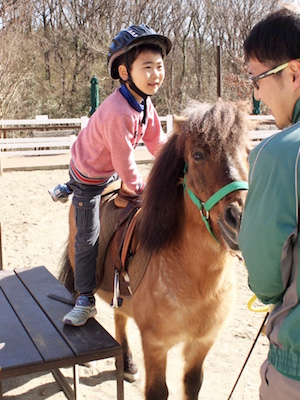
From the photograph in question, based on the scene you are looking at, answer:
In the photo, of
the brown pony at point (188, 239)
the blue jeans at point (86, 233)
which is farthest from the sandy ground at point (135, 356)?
the blue jeans at point (86, 233)

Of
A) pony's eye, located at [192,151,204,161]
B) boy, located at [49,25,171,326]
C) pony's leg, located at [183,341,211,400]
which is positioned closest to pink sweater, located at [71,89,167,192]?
boy, located at [49,25,171,326]

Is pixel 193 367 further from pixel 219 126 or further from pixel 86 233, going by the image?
pixel 219 126

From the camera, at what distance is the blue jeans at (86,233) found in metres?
3.02

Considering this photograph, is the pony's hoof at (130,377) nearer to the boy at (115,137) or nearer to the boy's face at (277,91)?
the boy at (115,137)

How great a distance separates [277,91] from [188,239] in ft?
4.33

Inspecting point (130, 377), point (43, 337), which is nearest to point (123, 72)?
point (43, 337)

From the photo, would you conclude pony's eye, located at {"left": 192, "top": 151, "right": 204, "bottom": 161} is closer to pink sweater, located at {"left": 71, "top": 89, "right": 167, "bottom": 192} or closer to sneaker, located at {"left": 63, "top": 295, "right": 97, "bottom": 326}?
pink sweater, located at {"left": 71, "top": 89, "right": 167, "bottom": 192}

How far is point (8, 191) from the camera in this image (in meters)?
9.32

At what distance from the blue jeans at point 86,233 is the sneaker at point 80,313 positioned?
0.31ft

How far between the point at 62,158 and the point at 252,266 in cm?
1217

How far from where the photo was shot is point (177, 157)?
2.47 meters

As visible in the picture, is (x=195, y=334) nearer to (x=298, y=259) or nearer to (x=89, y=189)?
(x=89, y=189)

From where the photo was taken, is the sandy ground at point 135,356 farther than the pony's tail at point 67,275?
No

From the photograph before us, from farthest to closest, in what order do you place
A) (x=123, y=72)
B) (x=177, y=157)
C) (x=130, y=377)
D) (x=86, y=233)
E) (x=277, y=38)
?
(x=130, y=377) → (x=86, y=233) → (x=123, y=72) → (x=177, y=157) → (x=277, y=38)
